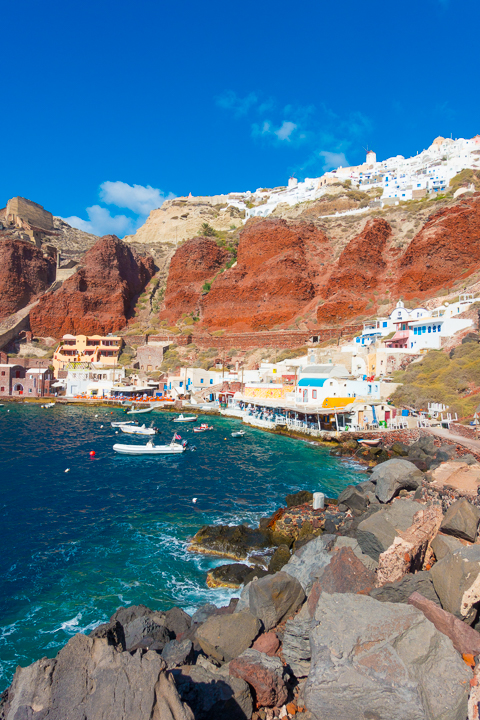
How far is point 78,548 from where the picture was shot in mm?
14594

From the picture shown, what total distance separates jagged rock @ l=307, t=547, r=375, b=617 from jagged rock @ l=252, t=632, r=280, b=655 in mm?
846

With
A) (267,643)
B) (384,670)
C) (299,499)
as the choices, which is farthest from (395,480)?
(384,670)

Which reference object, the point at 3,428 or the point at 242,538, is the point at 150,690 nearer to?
the point at 242,538

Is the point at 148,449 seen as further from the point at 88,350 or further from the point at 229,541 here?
the point at 88,350

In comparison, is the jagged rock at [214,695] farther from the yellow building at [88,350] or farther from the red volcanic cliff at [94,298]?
the red volcanic cliff at [94,298]

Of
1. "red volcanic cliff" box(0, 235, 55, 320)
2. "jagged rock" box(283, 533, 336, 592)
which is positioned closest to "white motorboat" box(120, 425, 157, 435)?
"jagged rock" box(283, 533, 336, 592)

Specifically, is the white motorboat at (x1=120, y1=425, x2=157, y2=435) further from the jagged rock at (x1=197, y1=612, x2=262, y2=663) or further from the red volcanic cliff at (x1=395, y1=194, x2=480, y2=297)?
the red volcanic cliff at (x1=395, y1=194, x2=480, y2=297)

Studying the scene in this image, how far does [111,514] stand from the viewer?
58.5 feet

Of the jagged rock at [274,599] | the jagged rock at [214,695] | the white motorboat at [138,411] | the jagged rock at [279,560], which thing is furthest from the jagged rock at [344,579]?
the white motorboat at [138,411]

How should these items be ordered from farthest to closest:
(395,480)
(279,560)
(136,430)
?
(136,430) < (395,480) < (279,560)

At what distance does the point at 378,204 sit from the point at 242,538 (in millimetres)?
76821

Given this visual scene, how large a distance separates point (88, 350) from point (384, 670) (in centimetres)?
6665

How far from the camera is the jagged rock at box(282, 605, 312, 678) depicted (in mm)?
7285

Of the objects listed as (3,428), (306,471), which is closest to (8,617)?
(306,471)
